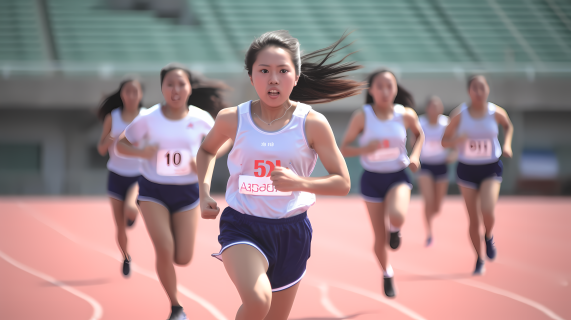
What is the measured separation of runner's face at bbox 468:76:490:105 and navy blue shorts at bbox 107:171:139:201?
353 centimetres

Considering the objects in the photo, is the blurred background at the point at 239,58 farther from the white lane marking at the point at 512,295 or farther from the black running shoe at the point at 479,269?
the white lane marking at the point at 512,295

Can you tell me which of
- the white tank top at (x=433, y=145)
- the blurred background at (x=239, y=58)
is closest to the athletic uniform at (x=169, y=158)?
the white tank top at (x=433, y=145)

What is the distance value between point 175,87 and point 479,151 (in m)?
3.22

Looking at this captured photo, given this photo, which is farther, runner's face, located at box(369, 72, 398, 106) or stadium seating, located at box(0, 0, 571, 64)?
stadium seating, located at box(0, 0, 571, 64)

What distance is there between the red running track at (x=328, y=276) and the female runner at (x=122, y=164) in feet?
2.05

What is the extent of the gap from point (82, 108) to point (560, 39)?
17.5m

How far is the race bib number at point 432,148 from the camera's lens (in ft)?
30.8

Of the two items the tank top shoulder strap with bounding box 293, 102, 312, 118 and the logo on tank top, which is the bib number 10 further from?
the logo on tank top

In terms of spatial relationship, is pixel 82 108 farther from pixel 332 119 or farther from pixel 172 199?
pixel 172 199

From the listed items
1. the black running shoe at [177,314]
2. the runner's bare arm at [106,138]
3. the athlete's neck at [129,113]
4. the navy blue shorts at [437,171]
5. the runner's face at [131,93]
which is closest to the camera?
the black running shoe at [177,314]

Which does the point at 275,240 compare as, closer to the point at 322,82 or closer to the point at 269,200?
the point at 269,200

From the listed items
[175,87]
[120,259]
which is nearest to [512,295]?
[175,87]

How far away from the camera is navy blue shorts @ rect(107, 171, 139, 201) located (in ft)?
20.9

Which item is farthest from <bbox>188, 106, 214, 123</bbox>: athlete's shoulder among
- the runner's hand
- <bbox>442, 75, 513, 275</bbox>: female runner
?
<bbox>442, 75, 513, 275</bbox>: female runner
